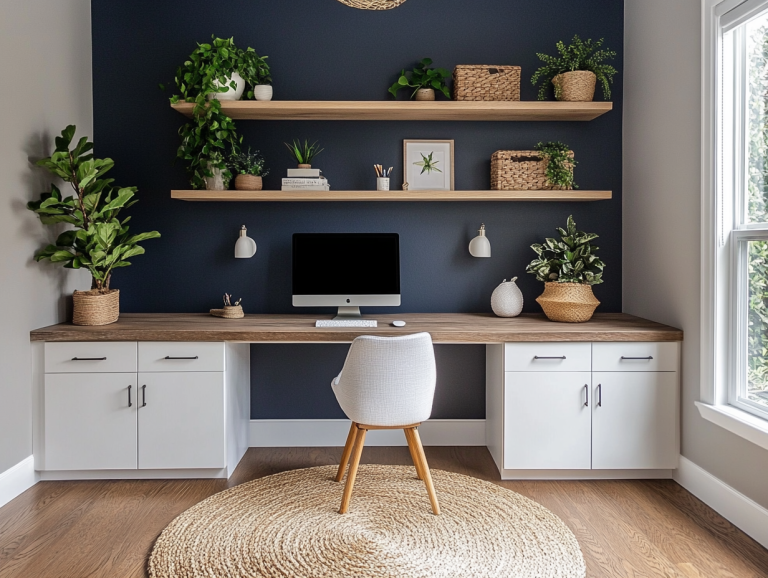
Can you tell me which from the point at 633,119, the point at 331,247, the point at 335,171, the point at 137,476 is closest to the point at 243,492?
the point at 137,476

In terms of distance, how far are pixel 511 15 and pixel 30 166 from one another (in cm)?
268

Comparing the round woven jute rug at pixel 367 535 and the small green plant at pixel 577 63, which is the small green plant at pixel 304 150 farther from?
the round woven jute rug at pixel 367 535

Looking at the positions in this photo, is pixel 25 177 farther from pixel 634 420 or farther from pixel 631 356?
pixel 634 420

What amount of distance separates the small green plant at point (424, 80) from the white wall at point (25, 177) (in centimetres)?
175

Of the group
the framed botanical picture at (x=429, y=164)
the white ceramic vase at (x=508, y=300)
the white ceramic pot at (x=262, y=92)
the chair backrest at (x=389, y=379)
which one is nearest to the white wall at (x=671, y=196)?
the white ceramic vase at (x=508, y=300)

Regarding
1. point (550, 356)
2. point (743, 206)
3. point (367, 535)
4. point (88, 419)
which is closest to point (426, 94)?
point (550, 356)

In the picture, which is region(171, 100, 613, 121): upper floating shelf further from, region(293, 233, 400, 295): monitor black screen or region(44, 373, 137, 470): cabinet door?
region(44, 373, 137, 470): cabinet door

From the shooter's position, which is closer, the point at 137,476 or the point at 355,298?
the point at 137,476

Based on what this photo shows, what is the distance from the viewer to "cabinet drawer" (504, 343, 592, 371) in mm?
2977

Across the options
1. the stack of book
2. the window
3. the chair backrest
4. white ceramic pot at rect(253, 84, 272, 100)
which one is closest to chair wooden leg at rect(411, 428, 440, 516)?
the chair backrest

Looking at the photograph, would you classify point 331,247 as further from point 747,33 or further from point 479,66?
point 747,33

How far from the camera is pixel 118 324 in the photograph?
3.16 metres

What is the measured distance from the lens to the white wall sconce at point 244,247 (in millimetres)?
3496

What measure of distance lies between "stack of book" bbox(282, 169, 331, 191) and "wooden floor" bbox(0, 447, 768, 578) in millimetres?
1459
